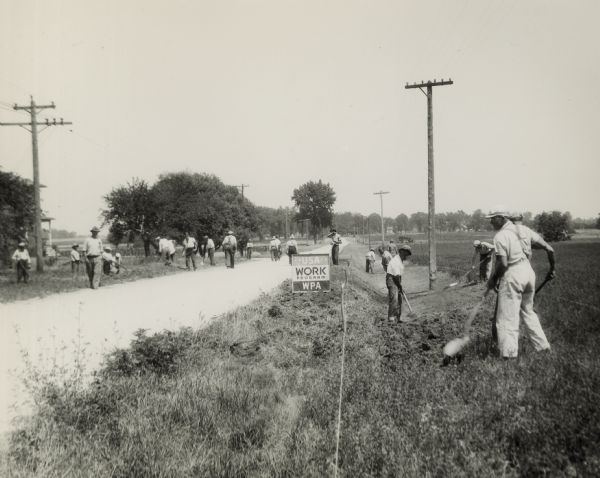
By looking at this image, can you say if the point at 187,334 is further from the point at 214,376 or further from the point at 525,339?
the point at 525,339

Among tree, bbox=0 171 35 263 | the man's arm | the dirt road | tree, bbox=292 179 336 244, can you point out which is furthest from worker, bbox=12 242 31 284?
tree, bbox=292 179 336 244

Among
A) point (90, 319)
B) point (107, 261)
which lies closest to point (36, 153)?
point (107, 261)

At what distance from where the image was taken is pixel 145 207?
43.0 metres

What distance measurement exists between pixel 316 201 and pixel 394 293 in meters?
91.5

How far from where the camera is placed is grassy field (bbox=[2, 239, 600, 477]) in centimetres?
347

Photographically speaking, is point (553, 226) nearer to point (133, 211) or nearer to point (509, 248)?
point (133, 211)

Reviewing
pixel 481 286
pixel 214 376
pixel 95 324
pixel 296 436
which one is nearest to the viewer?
pixel 296 436

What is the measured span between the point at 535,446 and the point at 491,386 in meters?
1.17

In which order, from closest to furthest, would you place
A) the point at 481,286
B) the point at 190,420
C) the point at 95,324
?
the point at 190,420
the point at 95,324
the point at 481,286

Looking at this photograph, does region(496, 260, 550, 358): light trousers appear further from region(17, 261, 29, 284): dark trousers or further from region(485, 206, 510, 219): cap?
region(17, 261, 29, 284): dark trousers

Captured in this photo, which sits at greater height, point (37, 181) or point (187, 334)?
point (37, 181)

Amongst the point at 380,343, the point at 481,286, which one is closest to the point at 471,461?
the point at 380,343

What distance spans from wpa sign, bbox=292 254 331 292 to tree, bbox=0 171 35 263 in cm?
1899

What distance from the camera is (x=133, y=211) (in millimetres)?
43000
